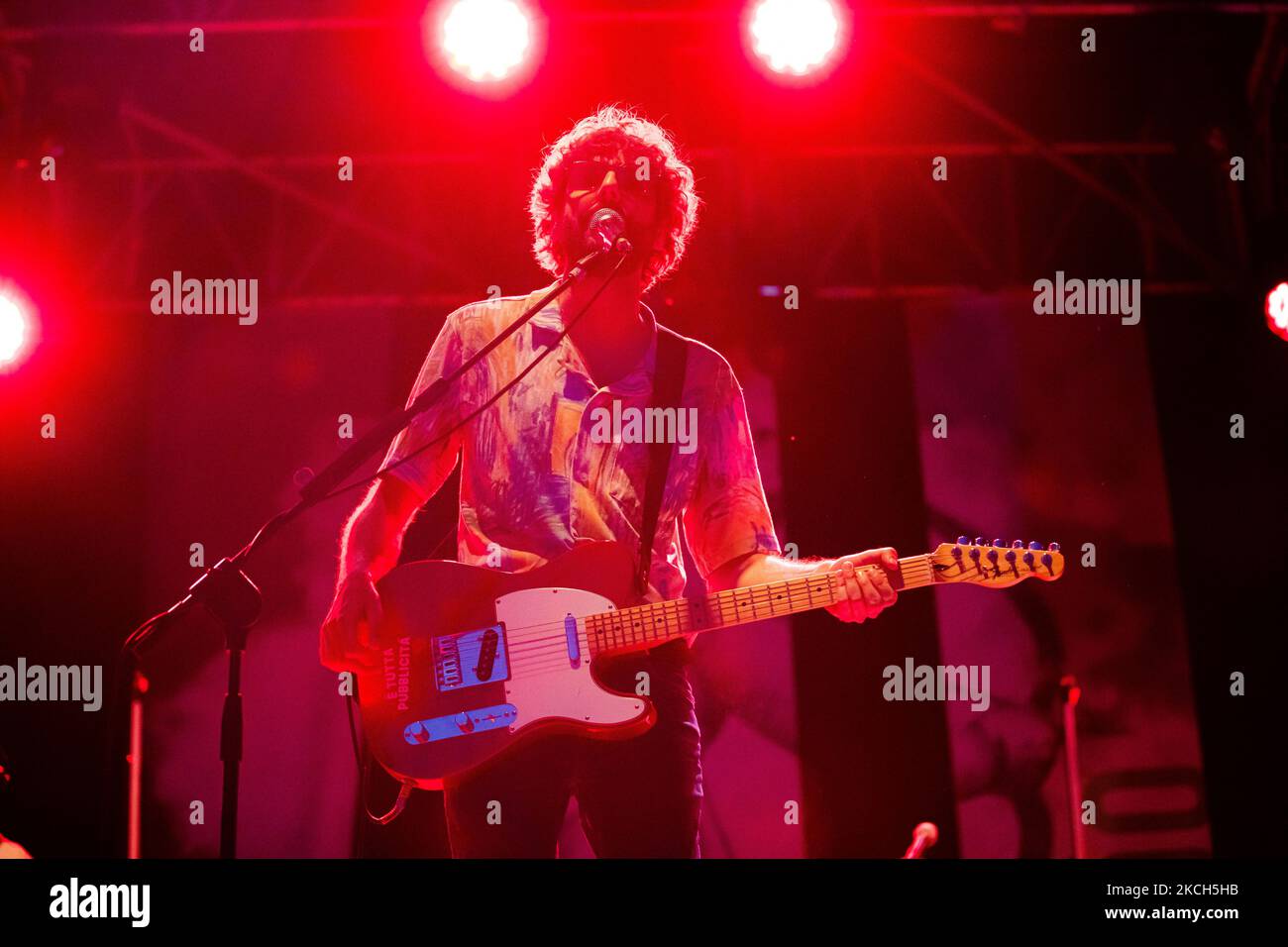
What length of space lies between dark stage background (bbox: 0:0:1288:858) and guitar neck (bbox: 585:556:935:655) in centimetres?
131

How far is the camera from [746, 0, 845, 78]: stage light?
4.03 meters

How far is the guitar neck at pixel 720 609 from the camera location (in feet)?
9.80

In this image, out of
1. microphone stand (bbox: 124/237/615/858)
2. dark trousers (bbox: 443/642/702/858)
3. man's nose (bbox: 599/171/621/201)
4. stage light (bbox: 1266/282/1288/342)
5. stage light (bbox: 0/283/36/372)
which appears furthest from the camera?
stage light (bbox: 1266/282/1288/342)

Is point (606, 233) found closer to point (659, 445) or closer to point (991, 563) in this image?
point (659, 445)

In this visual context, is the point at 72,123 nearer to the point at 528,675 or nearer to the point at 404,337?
the point at 404,337

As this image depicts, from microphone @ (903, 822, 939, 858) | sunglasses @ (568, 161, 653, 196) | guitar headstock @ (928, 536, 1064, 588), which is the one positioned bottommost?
microphone @ (903, 822, 939, 858)

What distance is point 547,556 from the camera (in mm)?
3043

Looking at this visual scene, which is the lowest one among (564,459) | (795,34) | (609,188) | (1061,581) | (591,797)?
(591,797)

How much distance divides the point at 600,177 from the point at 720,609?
1.34 m

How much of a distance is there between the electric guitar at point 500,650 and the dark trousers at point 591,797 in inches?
2.1

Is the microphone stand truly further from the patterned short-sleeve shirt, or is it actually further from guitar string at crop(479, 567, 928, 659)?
guitar string at crop(479, 567, 928, 659)

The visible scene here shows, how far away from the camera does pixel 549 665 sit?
2.96 meters

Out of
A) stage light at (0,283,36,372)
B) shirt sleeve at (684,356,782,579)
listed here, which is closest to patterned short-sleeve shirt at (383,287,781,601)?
shirt sleeve at (684,356,782,579)

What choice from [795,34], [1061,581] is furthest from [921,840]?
[795,34]
